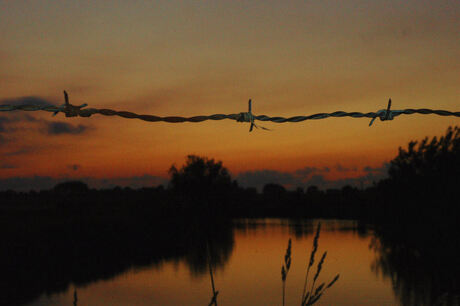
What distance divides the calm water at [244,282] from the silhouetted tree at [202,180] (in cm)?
3854


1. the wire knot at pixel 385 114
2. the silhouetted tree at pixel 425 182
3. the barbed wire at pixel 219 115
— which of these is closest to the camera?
the barbed wire at pixel 219 115

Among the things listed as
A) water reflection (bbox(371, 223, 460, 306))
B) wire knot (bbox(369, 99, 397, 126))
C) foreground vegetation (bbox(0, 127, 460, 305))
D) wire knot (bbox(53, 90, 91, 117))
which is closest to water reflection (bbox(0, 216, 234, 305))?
foreground vegetation (bbox(0, 127, 460, 305))

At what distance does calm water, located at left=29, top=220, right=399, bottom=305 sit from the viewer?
29844 mm

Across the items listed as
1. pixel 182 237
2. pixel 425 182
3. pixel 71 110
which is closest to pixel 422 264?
pixel 425 182

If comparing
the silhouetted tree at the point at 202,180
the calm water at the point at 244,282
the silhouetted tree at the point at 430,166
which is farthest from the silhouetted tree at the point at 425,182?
the silhouetted tree at the point at 202,180

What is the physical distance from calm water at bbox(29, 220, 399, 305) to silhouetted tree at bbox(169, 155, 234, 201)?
38.5 m

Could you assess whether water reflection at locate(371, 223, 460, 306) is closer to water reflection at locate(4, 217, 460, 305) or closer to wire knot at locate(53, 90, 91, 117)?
water reflection at locate(4, 217, 460, 305)

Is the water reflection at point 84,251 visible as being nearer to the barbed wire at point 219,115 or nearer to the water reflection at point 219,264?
the water reflection at point 219,264

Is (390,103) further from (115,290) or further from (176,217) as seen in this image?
(176,217)

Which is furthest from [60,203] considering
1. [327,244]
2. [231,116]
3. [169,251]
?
[231,116]

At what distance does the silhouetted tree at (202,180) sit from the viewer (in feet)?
279

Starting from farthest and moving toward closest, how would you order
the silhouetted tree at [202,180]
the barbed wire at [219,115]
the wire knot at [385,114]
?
the silhouetted tree at [202,180], the wire knot at [385,114], the barbed wire at [219,115]

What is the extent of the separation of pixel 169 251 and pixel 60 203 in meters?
16.8

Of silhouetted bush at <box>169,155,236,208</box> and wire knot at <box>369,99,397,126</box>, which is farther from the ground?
wire knot at <box>369,99,397,126</box>
